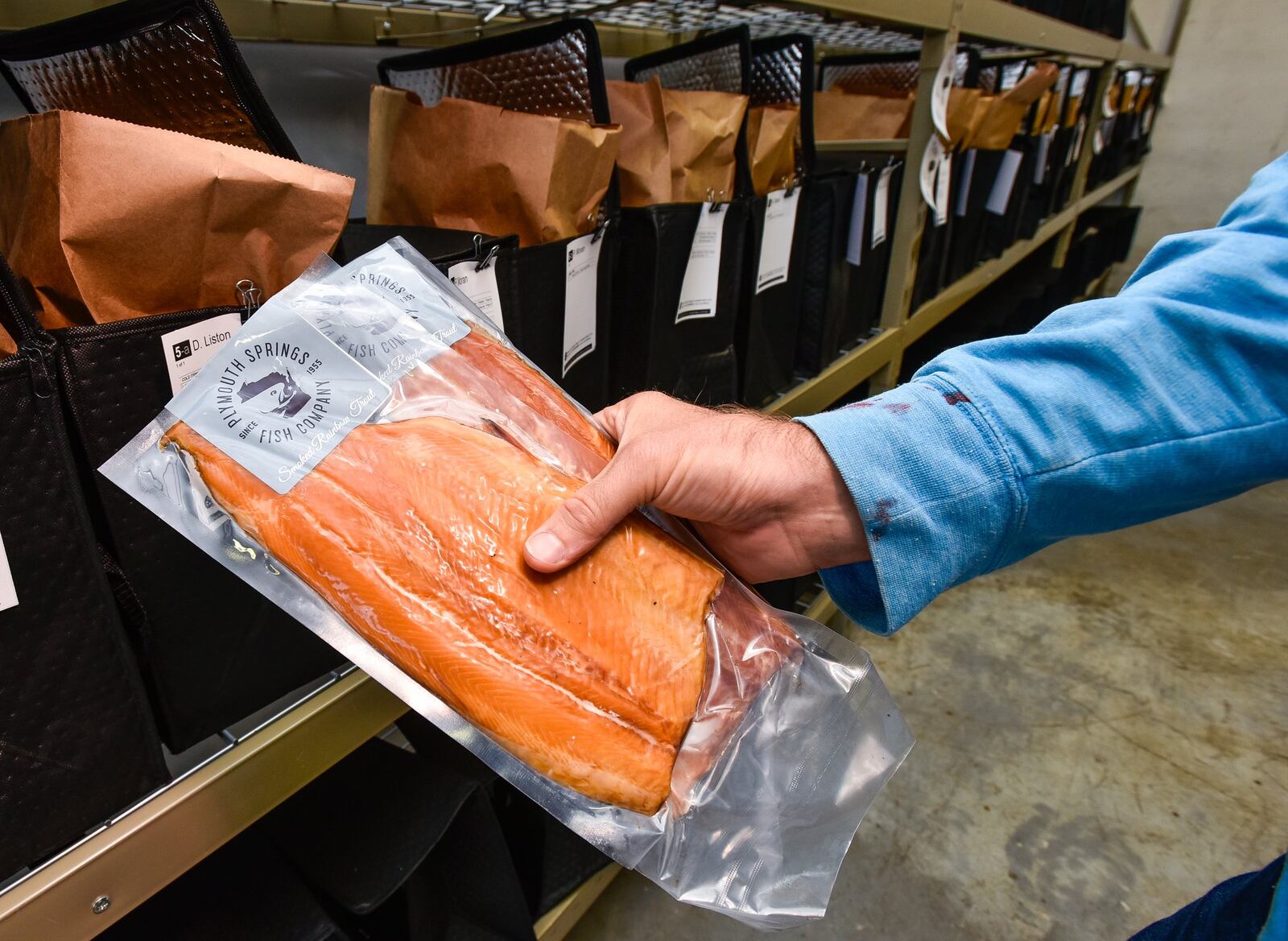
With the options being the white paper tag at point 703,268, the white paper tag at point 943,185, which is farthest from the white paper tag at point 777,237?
the white paper tag at point 943,185

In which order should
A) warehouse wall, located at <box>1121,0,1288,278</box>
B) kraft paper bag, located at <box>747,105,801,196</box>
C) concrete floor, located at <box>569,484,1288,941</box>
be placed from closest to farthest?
kraft paper bag, located at <box>747,105,801,196</box> → concrete floor, located at <box>569,484,1288,941</box> → warehouse wall, located at <box>1121,0,1288,278</box>

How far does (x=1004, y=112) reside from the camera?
1.91 metres

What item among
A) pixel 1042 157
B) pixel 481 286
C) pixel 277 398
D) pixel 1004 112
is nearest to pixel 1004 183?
pixel 1004 112

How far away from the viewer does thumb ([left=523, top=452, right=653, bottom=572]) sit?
56 cm

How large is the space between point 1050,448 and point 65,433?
754 mm

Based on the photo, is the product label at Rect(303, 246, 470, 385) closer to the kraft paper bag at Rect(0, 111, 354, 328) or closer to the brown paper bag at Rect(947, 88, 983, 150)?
the kraft paper bag at Rect(0, 111, 354, 328)

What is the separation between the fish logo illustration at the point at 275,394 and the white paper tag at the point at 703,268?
23.8 inches

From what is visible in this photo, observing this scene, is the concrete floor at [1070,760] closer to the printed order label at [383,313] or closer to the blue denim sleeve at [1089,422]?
the blue denim sleeve at [1089,422]

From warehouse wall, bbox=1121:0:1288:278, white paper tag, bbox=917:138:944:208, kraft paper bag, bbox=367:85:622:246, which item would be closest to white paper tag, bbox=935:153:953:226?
white paper tag, bbox=917:138:944:208

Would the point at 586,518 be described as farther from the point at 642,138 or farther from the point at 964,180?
the point at 964,180

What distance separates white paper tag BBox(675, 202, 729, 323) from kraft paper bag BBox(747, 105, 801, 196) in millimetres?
116

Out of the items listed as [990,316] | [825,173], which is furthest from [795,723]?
[990,316]

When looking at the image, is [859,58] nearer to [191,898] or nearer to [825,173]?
[825,173]

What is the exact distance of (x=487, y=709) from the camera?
543mm
